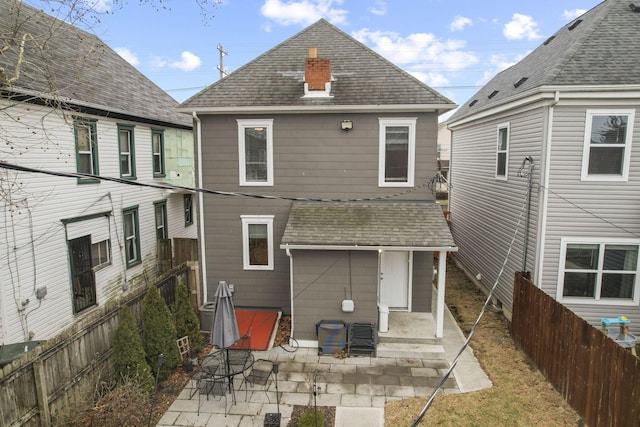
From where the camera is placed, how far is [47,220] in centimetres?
984

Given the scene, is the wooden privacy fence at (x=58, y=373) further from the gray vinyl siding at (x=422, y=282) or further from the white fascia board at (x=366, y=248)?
the gray vinyl siding at (x=422, y=282)

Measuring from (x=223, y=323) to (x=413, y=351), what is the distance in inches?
187

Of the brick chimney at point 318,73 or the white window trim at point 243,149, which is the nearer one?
the brick chimney at point 318,73

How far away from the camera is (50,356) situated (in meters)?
6.64

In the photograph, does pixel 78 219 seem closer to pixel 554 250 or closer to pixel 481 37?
pixel 554 250

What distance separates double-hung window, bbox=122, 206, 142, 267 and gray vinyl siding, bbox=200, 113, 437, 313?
3653mm

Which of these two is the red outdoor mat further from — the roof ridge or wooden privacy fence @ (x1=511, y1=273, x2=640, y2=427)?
the roof ridge

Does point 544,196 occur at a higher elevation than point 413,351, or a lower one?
higher

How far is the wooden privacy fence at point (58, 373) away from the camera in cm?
594

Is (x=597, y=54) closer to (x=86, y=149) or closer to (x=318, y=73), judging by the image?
(x=318, y=73)

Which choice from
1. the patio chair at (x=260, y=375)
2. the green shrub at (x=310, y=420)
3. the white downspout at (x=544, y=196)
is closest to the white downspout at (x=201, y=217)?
the patio chair at (x=260, y=375)

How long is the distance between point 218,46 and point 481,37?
89.6 feet

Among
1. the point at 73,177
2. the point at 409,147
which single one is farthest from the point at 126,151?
the point at 409,147

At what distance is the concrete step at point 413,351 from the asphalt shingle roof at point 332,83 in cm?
625
